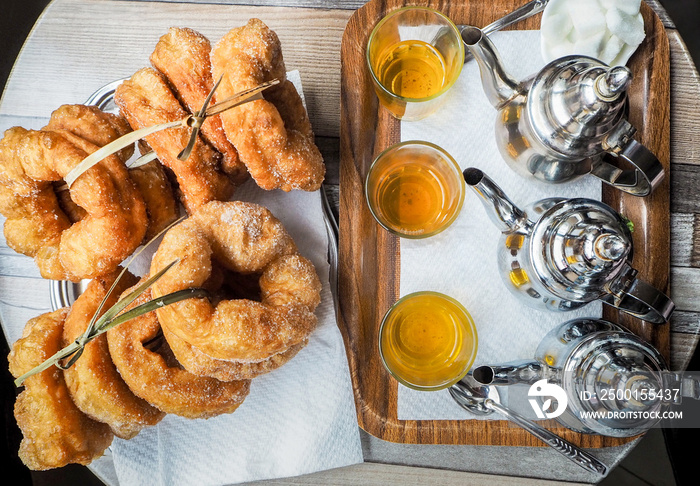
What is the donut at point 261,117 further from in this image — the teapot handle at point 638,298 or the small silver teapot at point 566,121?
the teapot handle at point 638,298

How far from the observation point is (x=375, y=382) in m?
1.16

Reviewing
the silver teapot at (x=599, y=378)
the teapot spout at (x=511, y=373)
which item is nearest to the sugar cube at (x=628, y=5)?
the silver teapot at (x=599, y=378)

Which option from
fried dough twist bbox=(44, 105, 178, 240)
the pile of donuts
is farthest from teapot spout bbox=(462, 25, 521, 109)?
fried dough twist bbox=(44, 105, 178, 240)

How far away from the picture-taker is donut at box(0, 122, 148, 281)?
96 centimetres

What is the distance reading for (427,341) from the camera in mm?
1133

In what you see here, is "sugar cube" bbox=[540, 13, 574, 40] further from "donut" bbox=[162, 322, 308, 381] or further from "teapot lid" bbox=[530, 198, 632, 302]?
"donut" bbox=[162, 322, 308, 381]

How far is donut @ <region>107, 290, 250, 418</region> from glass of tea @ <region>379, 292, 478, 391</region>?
1.12ft

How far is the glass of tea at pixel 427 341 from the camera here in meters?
1.06

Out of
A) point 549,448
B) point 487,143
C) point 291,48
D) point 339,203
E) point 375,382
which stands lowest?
point 549,448

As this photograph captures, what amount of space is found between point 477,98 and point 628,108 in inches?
14.0

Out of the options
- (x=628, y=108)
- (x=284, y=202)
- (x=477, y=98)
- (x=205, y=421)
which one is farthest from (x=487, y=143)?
A: (x=205, y=421)

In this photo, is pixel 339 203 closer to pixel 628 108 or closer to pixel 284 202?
pixel 284 202

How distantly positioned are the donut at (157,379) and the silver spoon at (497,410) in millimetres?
481

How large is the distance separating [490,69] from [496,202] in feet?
0.92
